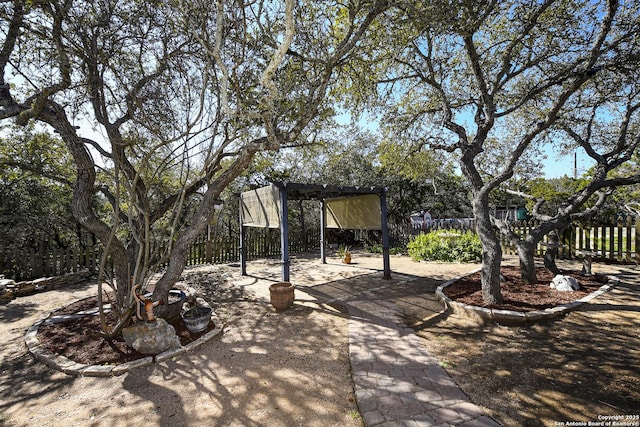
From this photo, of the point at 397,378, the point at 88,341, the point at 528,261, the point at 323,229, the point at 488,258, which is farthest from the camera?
the point at 323,229

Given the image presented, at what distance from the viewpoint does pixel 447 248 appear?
9914 mm

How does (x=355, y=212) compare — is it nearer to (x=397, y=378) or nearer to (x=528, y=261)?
(x=528, y=261)

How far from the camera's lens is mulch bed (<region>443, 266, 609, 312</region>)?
472 cm

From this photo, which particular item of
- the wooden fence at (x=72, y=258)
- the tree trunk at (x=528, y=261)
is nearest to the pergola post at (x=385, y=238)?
the tree trunk at (x=528, y=261)

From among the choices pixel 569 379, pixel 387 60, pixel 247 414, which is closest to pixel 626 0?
pixel 387 60

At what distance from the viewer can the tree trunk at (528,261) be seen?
587cm

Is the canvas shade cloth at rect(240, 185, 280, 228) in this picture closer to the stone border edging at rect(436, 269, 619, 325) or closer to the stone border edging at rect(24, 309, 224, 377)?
the stone border edging at rect(24, 309, 224, 377)

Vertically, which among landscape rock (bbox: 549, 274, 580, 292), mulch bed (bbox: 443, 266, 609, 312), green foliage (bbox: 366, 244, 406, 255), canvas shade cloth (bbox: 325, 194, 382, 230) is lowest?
green foliage (bbox: 366, 244, 406, 255)

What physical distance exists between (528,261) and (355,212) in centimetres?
454

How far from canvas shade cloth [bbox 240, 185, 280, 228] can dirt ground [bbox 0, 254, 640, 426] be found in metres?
2.68

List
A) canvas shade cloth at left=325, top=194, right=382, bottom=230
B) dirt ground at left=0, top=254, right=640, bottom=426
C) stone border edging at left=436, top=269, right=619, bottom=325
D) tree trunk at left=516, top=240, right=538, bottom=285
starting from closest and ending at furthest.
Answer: dirt ground at left=0, top=254, right=640, bottom=426, stone border edging at left=436, top=269, right=619, bottom=325, tree trunk at left=516, top=240, right=538, bottom=285, canvas shade cloth at left=325, top=194, right=382, bottom=230

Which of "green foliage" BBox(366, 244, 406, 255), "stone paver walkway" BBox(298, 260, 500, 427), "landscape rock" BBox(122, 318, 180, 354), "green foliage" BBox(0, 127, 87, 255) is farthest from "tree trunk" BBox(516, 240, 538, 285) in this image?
"green foliage" BBox(0, 127, 87, 255)

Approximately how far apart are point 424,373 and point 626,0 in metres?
6.96

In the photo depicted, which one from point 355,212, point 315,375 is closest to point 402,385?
point 315,375
